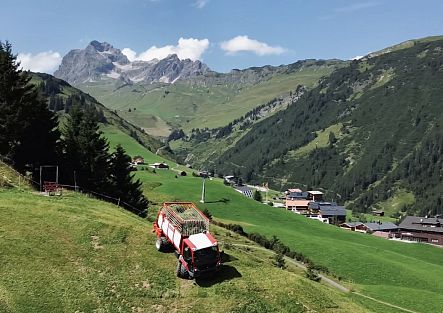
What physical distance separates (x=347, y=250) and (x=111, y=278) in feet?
233

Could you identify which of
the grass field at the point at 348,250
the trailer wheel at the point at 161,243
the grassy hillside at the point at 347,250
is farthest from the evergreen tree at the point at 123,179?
the trailer wheel at the point at 161,243

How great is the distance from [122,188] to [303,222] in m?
71.7

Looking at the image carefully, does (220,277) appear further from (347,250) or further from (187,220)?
(347,250)

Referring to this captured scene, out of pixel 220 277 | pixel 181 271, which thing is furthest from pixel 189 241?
pixel 220 277

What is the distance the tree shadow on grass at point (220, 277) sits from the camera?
116 feet

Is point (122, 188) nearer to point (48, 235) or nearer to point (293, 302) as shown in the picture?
point (48, 235)

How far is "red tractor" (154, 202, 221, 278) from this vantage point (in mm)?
34438

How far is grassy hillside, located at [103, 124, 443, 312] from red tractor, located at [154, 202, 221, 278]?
21013mm

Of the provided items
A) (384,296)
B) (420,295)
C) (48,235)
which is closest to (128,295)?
(48,235)

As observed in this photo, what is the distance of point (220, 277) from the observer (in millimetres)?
36188

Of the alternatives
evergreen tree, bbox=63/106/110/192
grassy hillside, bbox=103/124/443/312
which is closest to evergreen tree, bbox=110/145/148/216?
evergreen tree, bbox=63/106/110/192

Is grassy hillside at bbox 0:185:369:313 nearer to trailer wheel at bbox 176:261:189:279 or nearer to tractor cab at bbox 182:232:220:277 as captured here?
trailer wheel at bbox 176:261:189:279

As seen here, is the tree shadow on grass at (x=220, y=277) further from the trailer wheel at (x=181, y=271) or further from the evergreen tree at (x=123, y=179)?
the evergreen tree at (x=123, y=179)

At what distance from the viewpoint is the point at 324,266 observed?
83.4 metres
